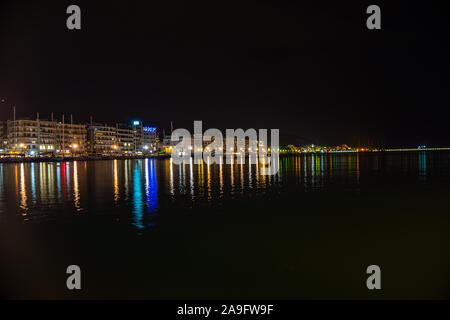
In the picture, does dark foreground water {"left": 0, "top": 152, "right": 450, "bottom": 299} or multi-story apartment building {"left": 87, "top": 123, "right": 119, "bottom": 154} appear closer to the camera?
dark foreground water {"left": 0, "top": 152, "right": 450, "bottom": 299}

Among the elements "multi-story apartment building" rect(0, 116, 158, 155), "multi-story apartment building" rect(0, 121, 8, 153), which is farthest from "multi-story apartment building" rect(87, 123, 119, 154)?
"multi-story apartment building" rect(0, 121, 8, 153)

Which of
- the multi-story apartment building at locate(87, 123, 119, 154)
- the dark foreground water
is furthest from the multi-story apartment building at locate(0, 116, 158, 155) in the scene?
the dark foreground water

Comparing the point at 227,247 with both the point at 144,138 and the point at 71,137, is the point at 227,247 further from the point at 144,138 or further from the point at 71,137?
the point at 144,138

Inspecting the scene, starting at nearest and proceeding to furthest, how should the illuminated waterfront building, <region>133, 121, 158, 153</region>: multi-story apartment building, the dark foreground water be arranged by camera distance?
the dark foreground water, the illuminated waterfront building, <region>133, 121, 158, 153</region>: multi-story apartment building

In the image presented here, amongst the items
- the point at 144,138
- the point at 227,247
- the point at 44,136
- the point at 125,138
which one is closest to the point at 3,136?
the point at 44,136

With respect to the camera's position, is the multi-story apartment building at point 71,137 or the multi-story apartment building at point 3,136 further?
the multi-story apartment building at point 3,136

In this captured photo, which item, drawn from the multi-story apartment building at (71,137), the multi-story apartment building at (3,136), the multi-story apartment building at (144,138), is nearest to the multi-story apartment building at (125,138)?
the multi-story apartment building at (71,137)

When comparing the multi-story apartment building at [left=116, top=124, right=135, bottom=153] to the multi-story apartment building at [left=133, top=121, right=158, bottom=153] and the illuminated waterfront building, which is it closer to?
the multi-story apartment building at [left=133, top=121, right=158, bottom=153]

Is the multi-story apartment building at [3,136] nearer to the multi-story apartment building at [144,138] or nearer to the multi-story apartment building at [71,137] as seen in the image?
the multi-story apartment building at [71,137]

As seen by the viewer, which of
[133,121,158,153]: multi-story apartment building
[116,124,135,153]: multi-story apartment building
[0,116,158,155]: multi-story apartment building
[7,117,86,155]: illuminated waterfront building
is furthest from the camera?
[133,121,158,153]: multi-story apartment building

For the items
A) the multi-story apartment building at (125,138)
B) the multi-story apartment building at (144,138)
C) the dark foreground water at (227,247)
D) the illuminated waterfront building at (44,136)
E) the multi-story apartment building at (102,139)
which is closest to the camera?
the dark foreground water at (227,247)

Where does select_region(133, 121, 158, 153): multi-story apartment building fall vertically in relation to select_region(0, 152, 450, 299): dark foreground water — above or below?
→ above

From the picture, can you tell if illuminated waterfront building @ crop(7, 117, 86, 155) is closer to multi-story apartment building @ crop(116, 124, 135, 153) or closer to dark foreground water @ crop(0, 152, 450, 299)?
multi-story apartment building @ crop(116, 124, 135, 153)
